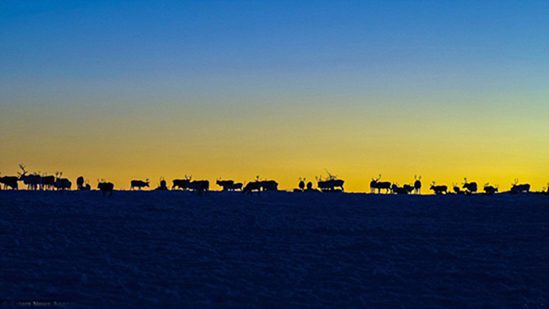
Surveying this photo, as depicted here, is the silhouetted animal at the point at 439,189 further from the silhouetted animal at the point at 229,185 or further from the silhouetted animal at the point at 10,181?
the silhouetted animal at the point at 10,181

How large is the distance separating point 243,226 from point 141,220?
4216mm

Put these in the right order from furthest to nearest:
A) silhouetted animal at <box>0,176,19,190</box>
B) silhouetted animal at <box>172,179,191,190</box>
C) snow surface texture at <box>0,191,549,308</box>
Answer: silhouetted animal at <box>172,179,191,190</box>, silhouetted animal at <box>0,176,19,190</box>, snow surface texture at <box>0,191,549,308</box>

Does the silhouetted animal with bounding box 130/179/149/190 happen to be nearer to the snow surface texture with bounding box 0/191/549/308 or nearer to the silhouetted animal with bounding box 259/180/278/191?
the silhouetted animal with bounding box 259/180/278/191

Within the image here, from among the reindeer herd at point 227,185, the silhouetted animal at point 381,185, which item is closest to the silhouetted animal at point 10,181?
the reindeer herd at point 227,185

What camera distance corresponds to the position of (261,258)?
2005cm

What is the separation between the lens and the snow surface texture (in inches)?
615

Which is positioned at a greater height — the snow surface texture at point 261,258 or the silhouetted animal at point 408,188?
the silhouetted animal at point 408,188

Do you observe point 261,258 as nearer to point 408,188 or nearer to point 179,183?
point 179,183

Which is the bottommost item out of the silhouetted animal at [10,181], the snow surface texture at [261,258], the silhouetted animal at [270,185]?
the snow surface texture at [261,258]

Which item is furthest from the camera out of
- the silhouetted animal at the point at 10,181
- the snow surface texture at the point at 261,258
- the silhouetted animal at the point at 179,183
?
the silhouetted animal at the point at 179,183

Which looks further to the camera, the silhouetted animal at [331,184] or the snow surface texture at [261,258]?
the silhouetted animal at [331,184]

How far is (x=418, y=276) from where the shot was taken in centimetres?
1833

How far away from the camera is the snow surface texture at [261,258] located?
15617 mm

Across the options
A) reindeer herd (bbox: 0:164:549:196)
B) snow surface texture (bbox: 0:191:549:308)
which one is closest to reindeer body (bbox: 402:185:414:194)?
reindeer herd (bbox: 0:164:549:196)
